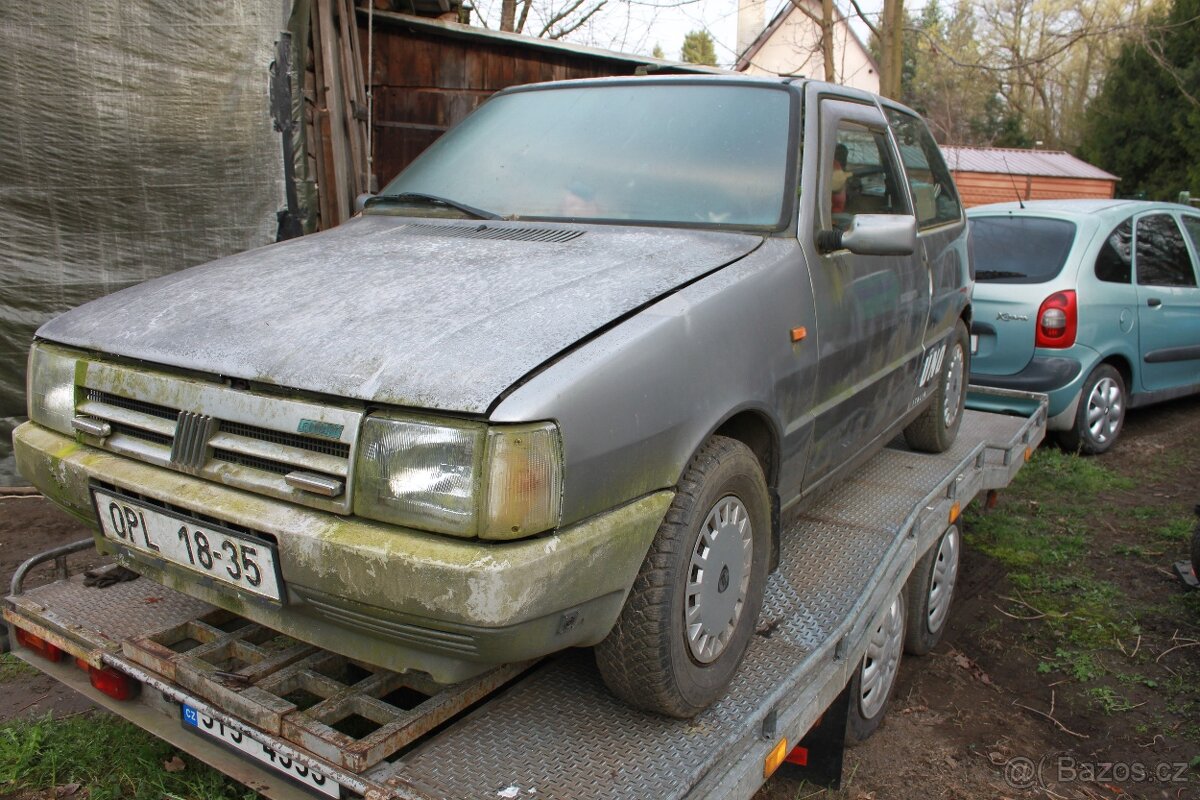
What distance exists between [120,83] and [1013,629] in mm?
5137

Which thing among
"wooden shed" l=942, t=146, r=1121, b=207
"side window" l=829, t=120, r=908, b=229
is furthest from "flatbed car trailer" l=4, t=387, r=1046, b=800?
"wooden shed" l=942, t=146, r=1121, b=207

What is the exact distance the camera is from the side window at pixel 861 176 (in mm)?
3148

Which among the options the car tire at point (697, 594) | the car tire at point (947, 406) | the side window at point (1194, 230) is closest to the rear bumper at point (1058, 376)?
the car tire at point (947, 406)

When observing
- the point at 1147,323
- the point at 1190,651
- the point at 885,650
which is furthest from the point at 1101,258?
the point at 885,650

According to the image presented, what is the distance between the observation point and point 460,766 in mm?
2074

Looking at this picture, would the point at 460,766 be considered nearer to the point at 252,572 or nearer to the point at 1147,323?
the point at 252,572

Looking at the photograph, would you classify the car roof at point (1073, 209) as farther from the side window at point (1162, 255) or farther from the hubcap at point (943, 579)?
the hubcap at point (943, 579)

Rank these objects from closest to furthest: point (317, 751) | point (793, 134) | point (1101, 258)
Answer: point (317, 751) < point (793, 134) < point (1101, 258)

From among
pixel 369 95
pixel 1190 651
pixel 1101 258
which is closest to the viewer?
pixel 1190 651

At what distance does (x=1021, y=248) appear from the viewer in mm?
6387

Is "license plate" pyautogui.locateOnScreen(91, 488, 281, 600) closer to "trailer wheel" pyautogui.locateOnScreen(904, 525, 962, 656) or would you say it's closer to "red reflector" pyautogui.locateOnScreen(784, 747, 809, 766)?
"red reflector" pyautogui.locateOnScreen(784, 747, 809, 766)

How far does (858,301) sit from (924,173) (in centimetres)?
142

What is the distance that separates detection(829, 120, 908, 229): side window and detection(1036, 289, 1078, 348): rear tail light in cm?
267

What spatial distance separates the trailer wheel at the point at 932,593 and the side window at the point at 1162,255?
12.4 feet
